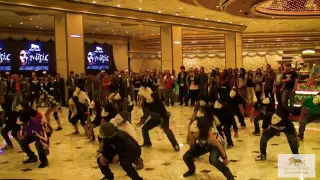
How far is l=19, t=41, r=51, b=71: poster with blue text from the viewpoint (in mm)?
20855

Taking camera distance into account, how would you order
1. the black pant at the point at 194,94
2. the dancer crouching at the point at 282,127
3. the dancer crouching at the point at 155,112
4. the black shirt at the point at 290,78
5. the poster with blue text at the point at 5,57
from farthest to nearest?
the poster with blue text at the point at 5,57, the black pant at the point at 194,94, the black shirt at the point at 290,78, the dancer crouching at the point at 155,112, the dancer crouching at the point at 282,127

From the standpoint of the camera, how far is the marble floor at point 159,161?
4.73m

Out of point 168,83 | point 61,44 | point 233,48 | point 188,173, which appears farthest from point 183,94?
point 233,48

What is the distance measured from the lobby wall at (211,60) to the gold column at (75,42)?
13.3 m

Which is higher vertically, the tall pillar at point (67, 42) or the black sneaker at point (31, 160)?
the tall pillar at point (67, 42)

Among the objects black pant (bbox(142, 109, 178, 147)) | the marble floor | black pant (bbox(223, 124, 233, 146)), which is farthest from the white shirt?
black pant (bbox(223, 124, 233, 146))

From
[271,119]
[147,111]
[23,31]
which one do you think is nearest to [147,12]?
[23,31]

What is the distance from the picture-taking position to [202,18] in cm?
1972

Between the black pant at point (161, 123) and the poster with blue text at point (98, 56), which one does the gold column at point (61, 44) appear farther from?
the poster with blue text at point (98, 56)

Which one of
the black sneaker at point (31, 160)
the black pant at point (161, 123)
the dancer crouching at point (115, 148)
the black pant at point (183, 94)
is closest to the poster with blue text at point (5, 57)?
the black pant at point (183, 94)

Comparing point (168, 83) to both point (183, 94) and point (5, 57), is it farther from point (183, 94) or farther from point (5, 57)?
point (5, 57)

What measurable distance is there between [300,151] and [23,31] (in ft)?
61.5

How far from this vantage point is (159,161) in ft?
17.9

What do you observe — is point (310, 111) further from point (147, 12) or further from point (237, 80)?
point (147, 12)
